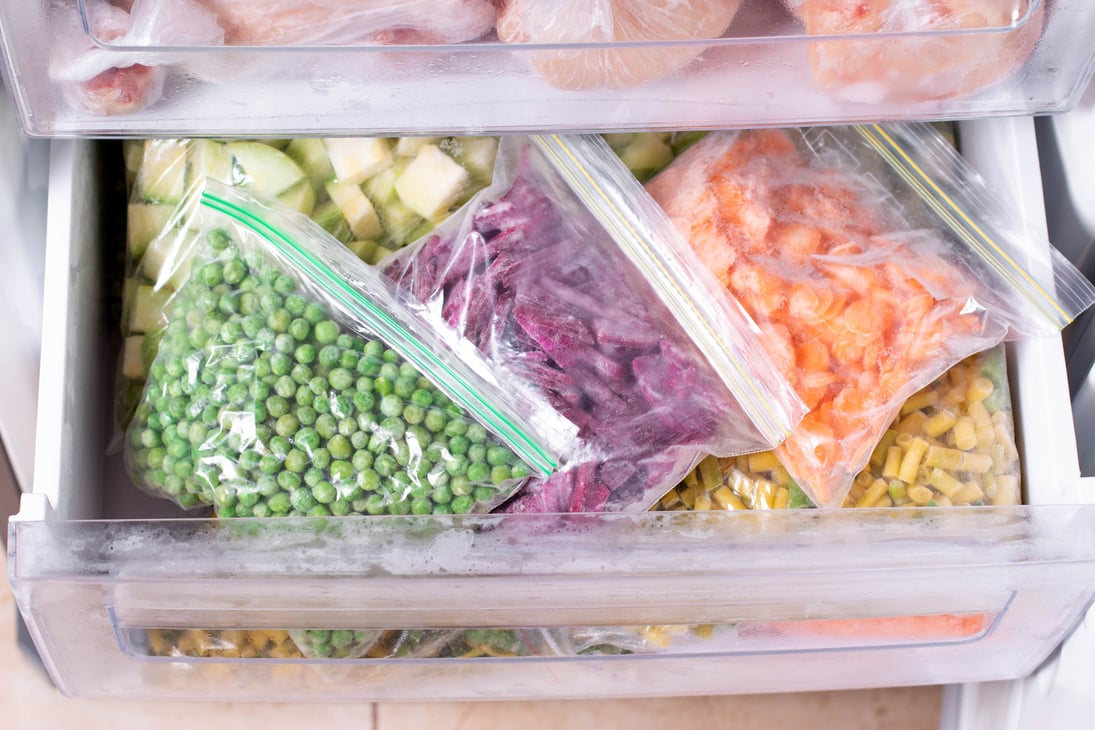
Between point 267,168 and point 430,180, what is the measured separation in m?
0.15

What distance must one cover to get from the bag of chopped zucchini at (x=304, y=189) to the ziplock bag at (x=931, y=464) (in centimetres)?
35

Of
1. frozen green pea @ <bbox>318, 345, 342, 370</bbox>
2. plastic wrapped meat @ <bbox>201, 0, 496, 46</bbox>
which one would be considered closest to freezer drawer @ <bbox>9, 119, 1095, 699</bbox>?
frozen green pea @ <bbox>318, 345, 342, 370</bbox>

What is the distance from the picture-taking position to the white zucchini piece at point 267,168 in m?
0.88

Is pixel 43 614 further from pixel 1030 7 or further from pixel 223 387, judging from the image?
pixel 1030 7

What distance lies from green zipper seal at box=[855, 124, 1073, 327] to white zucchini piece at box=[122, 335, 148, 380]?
0.69 m

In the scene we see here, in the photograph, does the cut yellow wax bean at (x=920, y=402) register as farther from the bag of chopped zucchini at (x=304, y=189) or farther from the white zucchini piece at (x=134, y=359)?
the white zucchini piece at (x=134, y=359)

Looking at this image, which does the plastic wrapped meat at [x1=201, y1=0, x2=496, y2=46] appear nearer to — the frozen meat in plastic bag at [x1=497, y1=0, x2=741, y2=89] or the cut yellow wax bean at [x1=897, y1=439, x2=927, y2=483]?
the frozen meat in plastic bag at [x1=497, y1=0, x2=741, y2=89]

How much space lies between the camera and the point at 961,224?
2.85ft

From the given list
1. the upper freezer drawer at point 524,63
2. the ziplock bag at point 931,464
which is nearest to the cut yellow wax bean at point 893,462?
the ziplock bag at point 931,464

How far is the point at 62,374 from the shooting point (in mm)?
820

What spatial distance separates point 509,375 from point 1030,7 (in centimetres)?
47

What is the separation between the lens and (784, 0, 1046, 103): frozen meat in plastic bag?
2.22 ft

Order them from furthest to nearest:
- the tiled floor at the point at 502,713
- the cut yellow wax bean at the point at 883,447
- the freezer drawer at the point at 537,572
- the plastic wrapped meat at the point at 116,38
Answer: the tiled floor at the point at 502,713, the cut yellow wax bean at the point at 883,447, the freezer drawer at the point at 537,572, the plastic wrapped meat at the point at 116,38

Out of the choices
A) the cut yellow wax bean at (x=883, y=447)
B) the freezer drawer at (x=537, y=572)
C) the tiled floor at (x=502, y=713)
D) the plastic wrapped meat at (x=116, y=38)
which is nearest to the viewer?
the plastic wrapped meat at (x=116, y=38)
